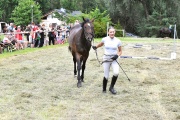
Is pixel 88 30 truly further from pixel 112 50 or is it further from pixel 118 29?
pixel 118 29

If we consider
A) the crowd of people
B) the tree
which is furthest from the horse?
the tree

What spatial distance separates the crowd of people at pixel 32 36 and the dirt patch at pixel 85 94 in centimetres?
475

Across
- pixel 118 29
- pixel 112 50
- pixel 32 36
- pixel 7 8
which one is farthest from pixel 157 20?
pixel 7 8

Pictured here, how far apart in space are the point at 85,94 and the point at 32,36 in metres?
11.6

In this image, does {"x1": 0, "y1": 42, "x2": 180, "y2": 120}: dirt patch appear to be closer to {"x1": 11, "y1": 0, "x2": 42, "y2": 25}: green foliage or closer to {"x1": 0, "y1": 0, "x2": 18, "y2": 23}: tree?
{"x1": 11, "y1": 0, "x2": 42, "y2": 25}: green foliage

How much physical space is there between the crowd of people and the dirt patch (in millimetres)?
4754

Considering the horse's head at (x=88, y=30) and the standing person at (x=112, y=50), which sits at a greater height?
the horse's head at (x=88, y=30)

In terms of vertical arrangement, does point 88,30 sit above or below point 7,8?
below

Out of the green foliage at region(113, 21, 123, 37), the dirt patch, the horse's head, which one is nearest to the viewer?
the dirt patch

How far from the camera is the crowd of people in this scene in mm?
16984

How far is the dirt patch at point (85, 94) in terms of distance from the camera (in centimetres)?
598

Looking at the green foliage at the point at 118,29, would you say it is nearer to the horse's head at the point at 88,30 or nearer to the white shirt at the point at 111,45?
the horse's head at the point at 88,30

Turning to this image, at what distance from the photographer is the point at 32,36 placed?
18.7 metres

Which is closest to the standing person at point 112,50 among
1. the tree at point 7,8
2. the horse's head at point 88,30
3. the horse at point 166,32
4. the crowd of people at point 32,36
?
the horse's head at point 88,30
